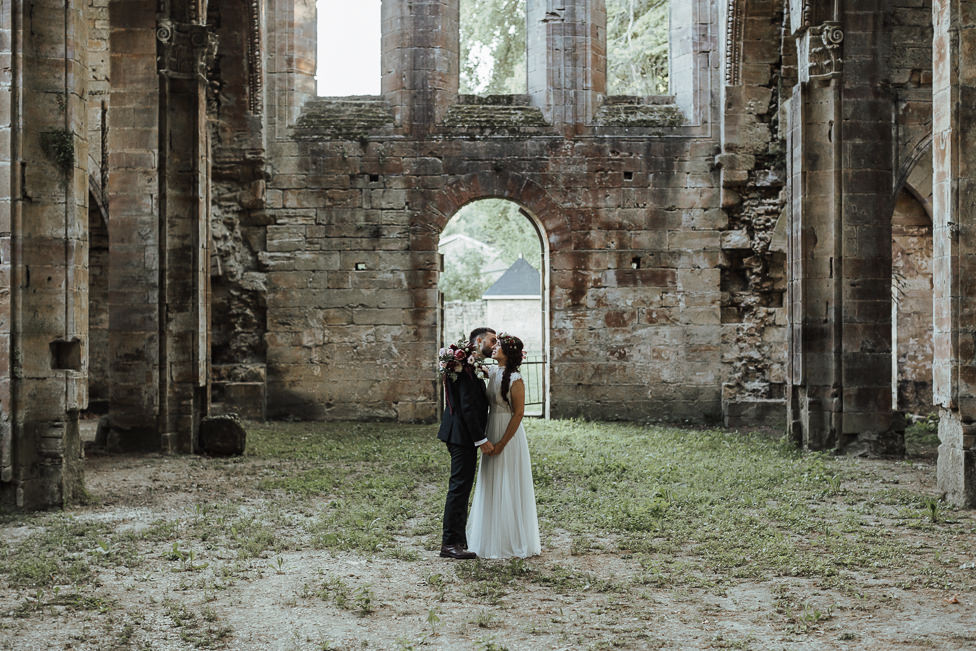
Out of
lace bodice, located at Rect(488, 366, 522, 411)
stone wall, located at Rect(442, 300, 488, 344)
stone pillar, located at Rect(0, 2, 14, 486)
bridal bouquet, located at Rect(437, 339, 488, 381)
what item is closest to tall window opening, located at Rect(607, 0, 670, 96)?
stone pillar, located at Rect(0, 2, 14, 486)

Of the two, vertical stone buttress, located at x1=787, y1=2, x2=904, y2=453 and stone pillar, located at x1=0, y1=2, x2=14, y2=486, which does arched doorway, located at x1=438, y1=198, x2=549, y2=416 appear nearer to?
vertical stone buttress, located at x1=787, y1=2, x2=904, y2=453

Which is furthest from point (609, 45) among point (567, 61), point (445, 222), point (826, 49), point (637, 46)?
point (826, 49)

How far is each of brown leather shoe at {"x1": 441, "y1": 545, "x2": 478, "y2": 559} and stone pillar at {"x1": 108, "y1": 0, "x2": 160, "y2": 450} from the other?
6335 mm

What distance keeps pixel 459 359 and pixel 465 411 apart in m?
0.36

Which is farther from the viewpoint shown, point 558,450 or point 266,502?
point 558,450

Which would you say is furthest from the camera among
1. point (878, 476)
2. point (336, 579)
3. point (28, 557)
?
point (878, 476)

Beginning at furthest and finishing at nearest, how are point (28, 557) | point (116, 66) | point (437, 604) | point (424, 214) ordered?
point (424, 214) < point (116, 66) < point (28, 557) < point (437, 604)

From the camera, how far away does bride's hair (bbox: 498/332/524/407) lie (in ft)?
21.9

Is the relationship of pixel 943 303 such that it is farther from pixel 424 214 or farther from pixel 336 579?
pixel 424 214

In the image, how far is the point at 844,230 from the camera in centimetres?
1175

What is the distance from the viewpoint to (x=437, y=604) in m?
5.54

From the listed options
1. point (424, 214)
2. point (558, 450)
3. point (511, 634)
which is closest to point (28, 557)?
point (511, 634)

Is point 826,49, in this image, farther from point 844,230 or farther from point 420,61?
point 420,61

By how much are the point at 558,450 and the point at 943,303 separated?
512 centimetres
